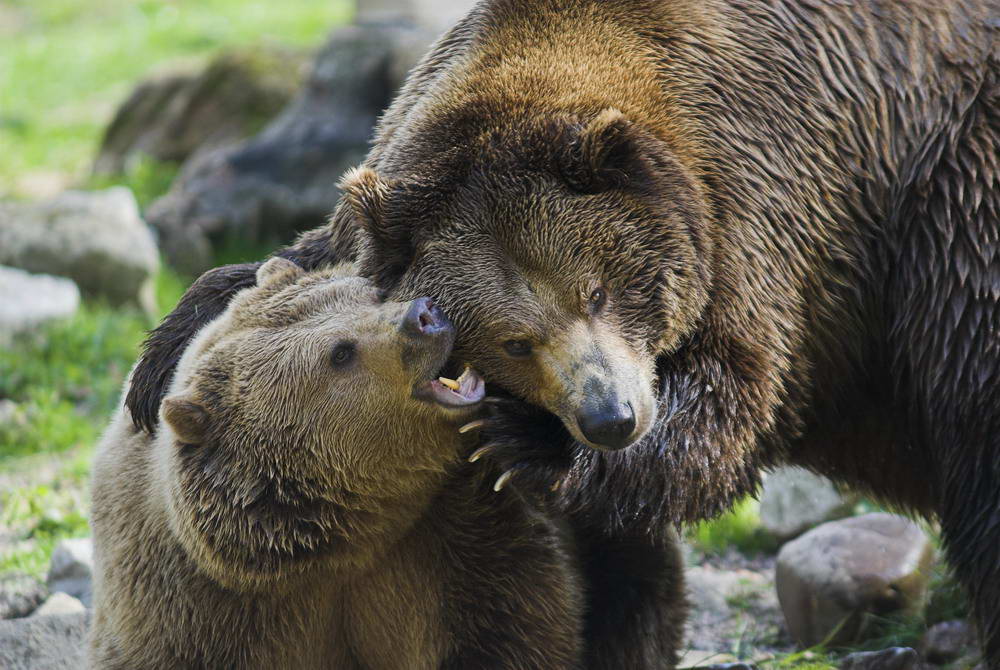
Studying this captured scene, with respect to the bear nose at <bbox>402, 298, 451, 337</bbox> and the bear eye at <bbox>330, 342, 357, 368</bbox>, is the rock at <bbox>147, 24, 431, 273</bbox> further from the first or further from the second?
the bear nose at <bbox>402, 298, 451, 337</bbox>

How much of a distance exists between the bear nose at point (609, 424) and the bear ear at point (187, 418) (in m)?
1.32

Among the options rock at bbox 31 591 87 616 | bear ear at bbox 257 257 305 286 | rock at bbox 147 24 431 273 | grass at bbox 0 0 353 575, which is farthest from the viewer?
rock at bbox 147 24 431 273

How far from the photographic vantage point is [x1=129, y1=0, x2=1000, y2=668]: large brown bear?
14.7ft

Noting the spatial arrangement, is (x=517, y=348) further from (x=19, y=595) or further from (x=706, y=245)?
(x=19, y=595)

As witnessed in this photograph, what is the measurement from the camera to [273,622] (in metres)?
4.64

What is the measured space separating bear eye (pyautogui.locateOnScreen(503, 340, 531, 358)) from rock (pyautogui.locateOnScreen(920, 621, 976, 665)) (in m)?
2.65

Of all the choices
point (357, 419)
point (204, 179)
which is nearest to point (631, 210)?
point (357, 419)

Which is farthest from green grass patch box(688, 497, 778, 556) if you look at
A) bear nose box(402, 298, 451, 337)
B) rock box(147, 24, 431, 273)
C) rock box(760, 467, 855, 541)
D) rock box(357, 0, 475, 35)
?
rock box(357, 0, 475, 35)

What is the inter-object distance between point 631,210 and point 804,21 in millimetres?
1265

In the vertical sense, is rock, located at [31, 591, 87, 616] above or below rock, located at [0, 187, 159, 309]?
above

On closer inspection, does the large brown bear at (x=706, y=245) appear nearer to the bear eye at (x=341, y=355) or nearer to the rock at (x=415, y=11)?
the bear eye at (x=341, y=355)

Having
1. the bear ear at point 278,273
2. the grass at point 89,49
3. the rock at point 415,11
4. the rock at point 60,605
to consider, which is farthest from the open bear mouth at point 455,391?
the grass at point 89,49

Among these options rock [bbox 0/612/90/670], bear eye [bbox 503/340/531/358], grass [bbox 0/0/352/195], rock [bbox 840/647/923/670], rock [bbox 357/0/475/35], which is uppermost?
bear eye [bbox 503/340/531/358]

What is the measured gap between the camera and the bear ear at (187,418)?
4.48 metres
